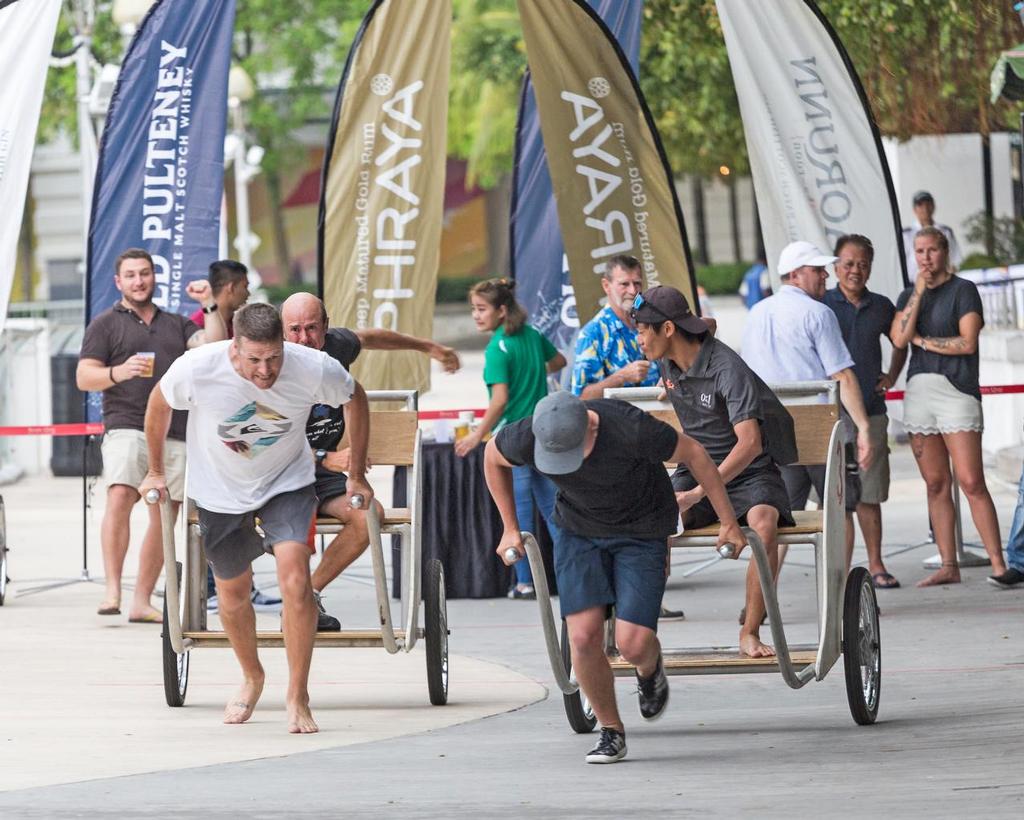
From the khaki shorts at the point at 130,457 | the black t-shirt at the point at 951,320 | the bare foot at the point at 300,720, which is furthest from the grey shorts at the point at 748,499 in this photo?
the khaki shorts at the point at 130,457

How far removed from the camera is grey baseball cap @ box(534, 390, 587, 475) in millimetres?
7211

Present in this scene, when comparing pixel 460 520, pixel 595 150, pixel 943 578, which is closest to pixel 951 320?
pixel 943 578

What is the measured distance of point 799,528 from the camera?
8664mm

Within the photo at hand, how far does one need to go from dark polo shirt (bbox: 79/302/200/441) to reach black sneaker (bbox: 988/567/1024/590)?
5119mm

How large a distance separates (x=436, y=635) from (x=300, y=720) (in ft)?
2.98

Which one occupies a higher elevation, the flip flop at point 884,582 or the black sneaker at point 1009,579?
the black sneaker at point 1009,579

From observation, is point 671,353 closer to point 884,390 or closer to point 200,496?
point 200,496

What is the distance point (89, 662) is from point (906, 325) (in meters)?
5.41

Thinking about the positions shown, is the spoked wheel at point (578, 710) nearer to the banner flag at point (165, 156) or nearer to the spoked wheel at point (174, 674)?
the spoked wheel at point (174, 674)

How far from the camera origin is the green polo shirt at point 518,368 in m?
12.5

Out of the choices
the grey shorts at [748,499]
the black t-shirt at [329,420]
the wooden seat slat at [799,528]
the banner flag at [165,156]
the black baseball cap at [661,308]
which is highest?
the banner flag at [165,156]

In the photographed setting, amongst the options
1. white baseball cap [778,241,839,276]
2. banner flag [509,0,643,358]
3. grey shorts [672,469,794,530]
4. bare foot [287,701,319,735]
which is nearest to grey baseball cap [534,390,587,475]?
grey shorts [672,469,794,530]

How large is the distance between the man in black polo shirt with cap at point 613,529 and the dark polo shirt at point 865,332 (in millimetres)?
4665

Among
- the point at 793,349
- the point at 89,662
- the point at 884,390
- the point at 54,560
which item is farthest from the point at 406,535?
the point at 54,560
